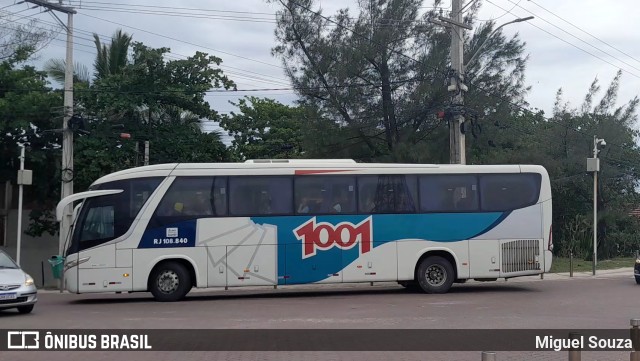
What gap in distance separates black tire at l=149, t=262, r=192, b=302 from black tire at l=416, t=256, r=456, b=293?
6.30m

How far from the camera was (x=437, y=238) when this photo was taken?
2034 cm

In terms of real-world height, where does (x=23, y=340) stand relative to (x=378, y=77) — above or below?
below

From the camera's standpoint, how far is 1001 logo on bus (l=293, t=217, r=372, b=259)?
1978 cm

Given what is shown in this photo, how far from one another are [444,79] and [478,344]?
65.8ft

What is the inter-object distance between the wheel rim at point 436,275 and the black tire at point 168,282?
6.51 meters

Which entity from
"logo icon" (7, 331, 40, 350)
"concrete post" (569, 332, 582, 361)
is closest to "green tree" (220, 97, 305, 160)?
"logo icon" (7, 331, 40, 350)

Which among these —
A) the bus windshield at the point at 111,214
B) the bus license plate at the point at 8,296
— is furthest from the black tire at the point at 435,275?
the bus license plate at the point at 8,296

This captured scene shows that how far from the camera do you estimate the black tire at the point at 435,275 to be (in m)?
20.4

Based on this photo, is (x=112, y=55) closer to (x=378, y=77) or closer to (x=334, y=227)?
(x=378, y=77)

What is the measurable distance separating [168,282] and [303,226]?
3757 mm

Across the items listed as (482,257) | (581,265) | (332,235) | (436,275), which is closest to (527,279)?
(482,257)

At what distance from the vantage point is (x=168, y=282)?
19141 mm

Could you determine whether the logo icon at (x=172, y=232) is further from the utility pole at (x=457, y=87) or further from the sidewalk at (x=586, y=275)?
the sidewalk at (x=586, y=275)
